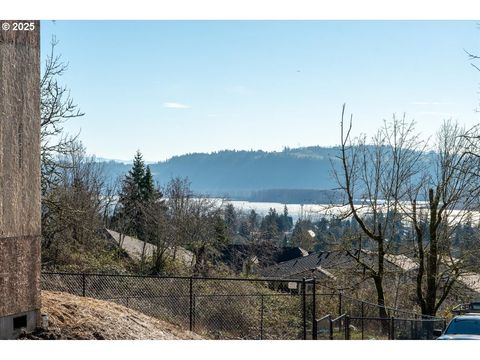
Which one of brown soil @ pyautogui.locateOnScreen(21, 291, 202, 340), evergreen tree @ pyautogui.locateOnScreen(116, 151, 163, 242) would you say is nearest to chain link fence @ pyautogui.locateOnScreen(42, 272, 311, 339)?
brown soil @ pyautogui.locateOnScreen(21, 291, 202, 340)

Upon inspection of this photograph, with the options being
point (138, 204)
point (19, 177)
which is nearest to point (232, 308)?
point (19, 177)

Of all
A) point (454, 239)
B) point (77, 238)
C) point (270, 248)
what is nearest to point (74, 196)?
point (77, 238)

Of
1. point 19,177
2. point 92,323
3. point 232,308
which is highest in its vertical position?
point 19,177

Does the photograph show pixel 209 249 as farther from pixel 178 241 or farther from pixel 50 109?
pixel 50 109

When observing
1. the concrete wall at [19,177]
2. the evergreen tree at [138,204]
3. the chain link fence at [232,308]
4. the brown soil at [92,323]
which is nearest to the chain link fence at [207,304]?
the chain link fence at [232,308]

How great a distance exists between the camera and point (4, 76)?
27.9 ft

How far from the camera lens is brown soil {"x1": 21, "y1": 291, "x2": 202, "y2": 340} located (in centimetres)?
951

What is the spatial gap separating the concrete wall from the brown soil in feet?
1.74

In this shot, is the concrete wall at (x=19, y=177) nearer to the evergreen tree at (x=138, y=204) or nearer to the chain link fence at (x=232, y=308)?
the chain link fence at (x=232, y=308)

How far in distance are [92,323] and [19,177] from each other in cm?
278

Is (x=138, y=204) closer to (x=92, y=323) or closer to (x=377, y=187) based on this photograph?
(x=377, y=187)

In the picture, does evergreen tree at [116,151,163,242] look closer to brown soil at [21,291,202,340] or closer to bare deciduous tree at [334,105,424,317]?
bare deciduous tree at [334,105,424,317]

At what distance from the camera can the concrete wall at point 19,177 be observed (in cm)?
846

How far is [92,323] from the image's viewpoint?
Answer: 9992mm
